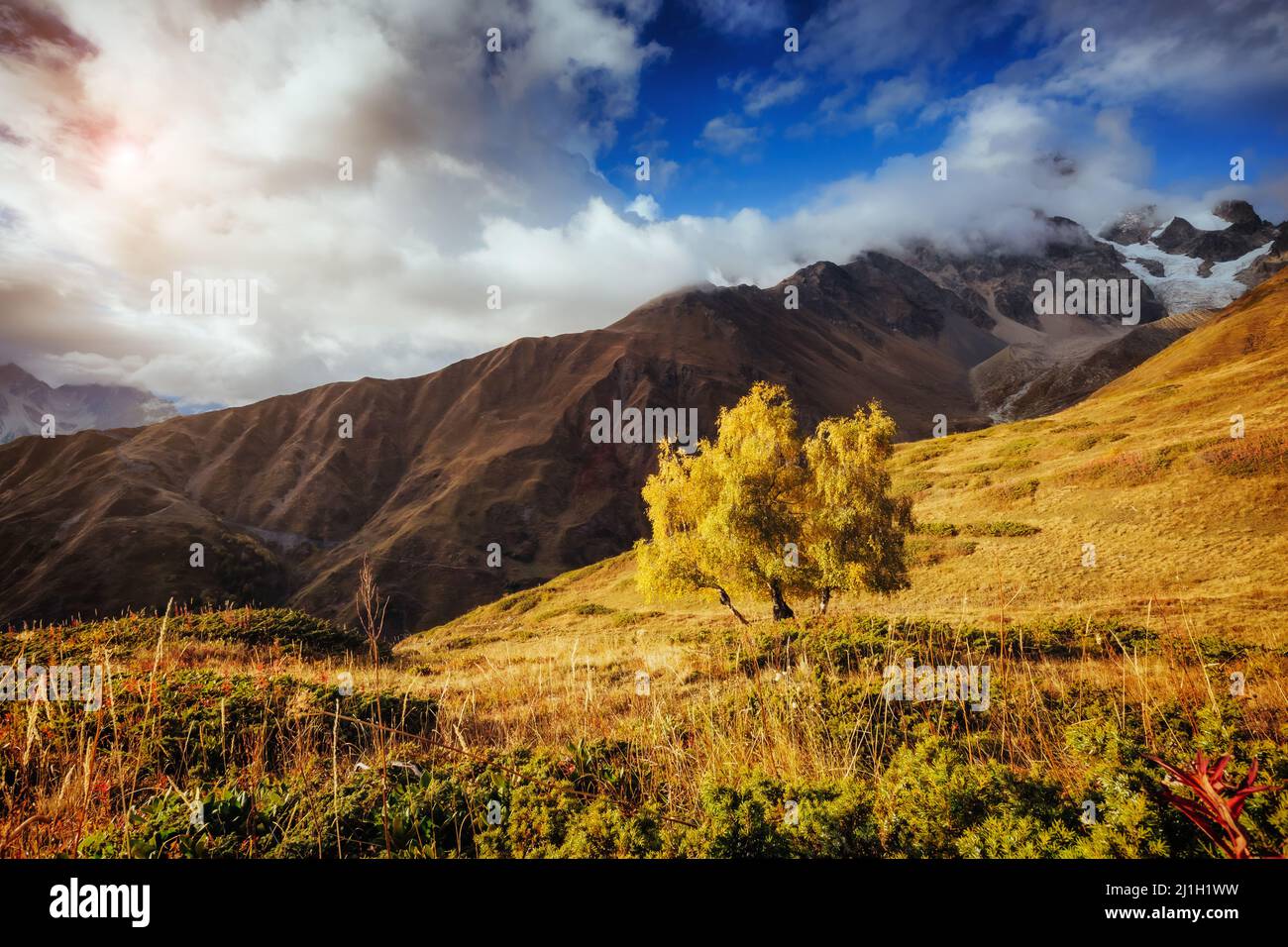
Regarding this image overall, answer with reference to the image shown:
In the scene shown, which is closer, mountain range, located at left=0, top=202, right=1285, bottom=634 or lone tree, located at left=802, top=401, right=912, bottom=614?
lone tree, located at left=802, top=401, right=912, bottom=614

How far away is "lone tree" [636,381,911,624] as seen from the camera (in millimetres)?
19484

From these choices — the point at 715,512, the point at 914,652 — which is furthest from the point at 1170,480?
the point at 914,652

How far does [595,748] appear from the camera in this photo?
4.68m

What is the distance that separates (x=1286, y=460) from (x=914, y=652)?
40.1 metres
